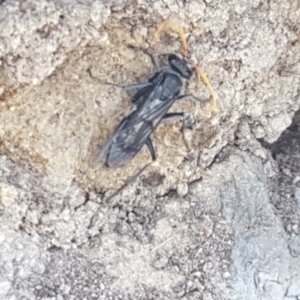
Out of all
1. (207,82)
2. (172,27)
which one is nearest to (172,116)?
(207,82)

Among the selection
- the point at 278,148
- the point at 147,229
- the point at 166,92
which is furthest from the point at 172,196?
the point at 278,148

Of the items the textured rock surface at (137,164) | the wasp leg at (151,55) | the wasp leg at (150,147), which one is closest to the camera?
the textured rock surface at (137,164)

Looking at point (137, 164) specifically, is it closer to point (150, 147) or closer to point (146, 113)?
point (150, 147)

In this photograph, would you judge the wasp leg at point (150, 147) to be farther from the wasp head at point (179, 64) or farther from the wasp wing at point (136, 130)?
the wasp head at point (179, 64)

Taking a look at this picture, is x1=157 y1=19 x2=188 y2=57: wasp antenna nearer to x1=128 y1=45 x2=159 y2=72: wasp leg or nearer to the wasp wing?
x1=128 y1=45 x2=159 y2=72: wasp leg

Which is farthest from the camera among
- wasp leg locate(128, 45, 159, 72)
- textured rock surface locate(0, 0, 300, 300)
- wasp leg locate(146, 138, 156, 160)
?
wasp leg locate(146, 138, 156, 160)

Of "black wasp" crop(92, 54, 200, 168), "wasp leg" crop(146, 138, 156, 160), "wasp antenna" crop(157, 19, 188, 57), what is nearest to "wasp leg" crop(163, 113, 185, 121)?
"black wasp" crop(92, 54, 200, 168)

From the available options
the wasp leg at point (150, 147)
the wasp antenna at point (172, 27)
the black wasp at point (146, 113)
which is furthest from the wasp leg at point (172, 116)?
the wasp antenna at point (172, 27)
